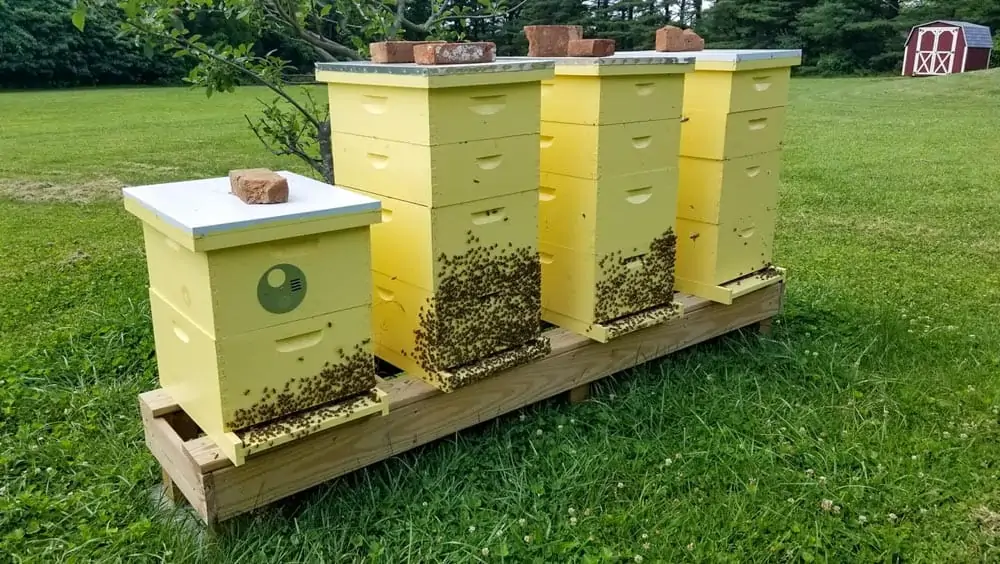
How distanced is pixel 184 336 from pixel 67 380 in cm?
143

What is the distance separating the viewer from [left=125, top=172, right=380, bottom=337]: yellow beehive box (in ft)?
6.93

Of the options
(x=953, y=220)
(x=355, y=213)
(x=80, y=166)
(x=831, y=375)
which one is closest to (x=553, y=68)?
(x=355, y=213)

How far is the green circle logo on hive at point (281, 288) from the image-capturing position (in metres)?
2.20

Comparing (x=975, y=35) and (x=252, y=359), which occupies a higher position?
(x=975, y=35)

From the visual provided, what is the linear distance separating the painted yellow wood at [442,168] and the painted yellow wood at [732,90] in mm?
1017

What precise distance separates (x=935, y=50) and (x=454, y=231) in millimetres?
28060

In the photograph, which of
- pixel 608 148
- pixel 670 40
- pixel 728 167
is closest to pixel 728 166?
pixel 728 167

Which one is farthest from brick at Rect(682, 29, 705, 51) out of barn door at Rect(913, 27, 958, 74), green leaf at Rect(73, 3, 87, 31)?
barn door at Rect(913, 27, 958, 74)

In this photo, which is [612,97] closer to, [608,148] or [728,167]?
[608,148]

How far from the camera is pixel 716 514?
101 inches

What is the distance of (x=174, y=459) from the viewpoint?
248cm

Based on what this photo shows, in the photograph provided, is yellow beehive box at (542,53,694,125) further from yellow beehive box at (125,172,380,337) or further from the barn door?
the barn door

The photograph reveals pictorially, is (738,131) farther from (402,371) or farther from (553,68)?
(402,371)

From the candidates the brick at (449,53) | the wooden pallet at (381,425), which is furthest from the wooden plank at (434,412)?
the brick at (449,53)
